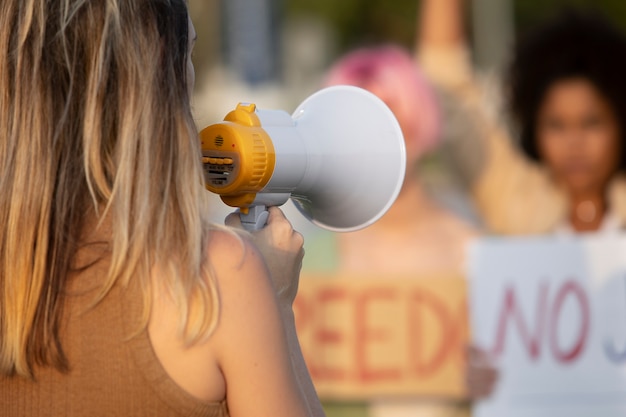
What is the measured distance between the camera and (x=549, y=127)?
4008 millimetres

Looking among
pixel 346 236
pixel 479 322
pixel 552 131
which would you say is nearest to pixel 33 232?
pixel 479 322

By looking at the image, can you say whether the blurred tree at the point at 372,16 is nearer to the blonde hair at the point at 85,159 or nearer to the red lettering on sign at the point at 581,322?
the red lettering on sign at the point at 581,322

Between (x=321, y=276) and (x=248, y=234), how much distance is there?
204 cm

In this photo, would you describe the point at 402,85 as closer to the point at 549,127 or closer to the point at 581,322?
the point at 549,127

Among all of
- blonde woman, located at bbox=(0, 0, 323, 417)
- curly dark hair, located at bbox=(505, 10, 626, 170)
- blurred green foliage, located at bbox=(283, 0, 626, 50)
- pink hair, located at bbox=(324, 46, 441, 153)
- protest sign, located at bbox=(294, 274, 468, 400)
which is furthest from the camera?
blurred green foliage, located at bbox=(283, 0, 626, 50)

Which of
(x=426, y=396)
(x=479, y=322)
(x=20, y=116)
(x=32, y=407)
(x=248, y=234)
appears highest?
(x=20, y=116)

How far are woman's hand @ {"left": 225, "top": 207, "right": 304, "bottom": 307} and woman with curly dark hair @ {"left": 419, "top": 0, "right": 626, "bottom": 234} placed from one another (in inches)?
87.4

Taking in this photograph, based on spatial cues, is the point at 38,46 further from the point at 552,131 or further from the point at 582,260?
the point at 552,131

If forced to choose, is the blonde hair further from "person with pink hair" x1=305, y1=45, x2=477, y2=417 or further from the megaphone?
"person with pink hair" x1=305, y1=45, x2=477, y2=417

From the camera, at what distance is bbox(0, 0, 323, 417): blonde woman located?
1430 mm

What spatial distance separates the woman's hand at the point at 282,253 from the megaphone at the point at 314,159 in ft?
0.18

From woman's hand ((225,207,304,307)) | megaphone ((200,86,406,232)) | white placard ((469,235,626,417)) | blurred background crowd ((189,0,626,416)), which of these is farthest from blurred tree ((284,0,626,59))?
woman's hand ((225,207,304,307))

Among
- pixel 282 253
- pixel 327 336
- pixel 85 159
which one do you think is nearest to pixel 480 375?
pixel 327 336

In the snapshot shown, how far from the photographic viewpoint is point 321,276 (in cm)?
357
